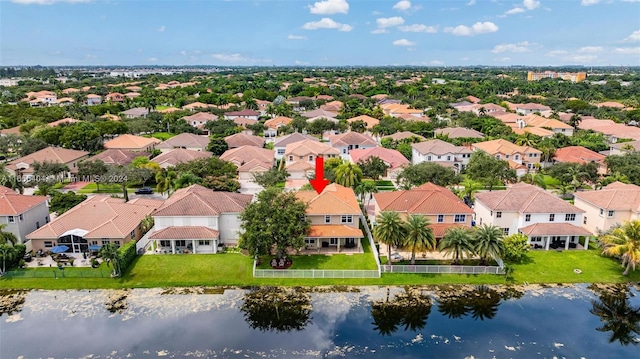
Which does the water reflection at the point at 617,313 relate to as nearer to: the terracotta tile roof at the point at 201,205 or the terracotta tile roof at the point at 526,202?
the terracotta tile roof at the point at 526,202

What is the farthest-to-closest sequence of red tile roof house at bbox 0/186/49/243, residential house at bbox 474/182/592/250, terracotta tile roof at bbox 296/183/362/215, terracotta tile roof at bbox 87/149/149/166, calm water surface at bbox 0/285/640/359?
terracotta tile roof at bbox 87/149/149/166
residential house at bbox 474/182/592/250
terracotta tile roof at bbox 296/183/362/215
red tile roof house at bbox 0/186/49/243
calm water surface at bbox 0/285/640/359

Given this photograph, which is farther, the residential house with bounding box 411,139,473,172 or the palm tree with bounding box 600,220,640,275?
the residential house with bounding box 411,139,473,172

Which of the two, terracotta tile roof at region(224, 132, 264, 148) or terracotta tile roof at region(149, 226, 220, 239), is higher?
terracotta tile roof at region(224, 132, 264, 148)

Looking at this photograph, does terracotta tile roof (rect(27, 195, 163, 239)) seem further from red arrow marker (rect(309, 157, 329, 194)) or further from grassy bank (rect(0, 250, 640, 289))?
red arrow marker (rect(309, 157, 329, 194))

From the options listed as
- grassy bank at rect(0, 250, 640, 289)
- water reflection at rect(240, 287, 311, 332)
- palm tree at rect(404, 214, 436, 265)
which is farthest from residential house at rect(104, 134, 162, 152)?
palm tree at rect(404, 214, 436, 265)

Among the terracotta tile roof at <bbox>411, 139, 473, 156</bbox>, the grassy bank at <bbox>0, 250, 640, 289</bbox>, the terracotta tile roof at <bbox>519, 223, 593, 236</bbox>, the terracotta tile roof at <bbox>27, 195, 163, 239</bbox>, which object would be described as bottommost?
the grassy bank at <bbox>0, 250, 640, 289</bbox>

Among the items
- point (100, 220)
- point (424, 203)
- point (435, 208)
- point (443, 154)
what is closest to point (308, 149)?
point (443, 154)

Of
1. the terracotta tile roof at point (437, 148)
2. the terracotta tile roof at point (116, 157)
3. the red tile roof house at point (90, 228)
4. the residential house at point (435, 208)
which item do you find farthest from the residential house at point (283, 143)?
the residential house at point (435, 208)
